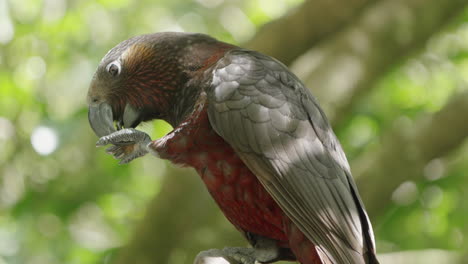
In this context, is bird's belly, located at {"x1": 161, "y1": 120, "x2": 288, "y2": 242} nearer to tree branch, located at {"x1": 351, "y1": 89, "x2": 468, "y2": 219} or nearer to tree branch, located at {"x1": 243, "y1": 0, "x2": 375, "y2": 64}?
tree branch, located at {"x1": 351, "y1": 89, "x2": 468, "y2": 219}

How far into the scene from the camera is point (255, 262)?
10.2 ft

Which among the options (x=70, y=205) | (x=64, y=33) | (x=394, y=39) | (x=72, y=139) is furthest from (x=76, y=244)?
(x=394, y=39)

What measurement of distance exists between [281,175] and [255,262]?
0.56m

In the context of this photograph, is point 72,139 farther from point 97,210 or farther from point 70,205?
point 97,210

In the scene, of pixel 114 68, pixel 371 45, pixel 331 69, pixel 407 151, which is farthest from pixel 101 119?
pixel 371 45

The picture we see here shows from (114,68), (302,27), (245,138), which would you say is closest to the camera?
(245,138)

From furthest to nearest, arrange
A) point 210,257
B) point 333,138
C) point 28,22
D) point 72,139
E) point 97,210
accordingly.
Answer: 1. point 97,210
2. point 28,22
3. point 72,139
4. point 333,138
5. point 210,257

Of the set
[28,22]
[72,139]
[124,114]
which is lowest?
Answer: [124,114]

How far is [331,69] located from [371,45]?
1.37 feet

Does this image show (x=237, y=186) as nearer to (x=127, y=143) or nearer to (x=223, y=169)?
(x=223, y=169)

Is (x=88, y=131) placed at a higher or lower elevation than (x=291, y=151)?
higher

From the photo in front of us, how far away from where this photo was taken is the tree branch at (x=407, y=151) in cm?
470

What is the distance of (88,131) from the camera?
200 inches

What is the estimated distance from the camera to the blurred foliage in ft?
17.0
